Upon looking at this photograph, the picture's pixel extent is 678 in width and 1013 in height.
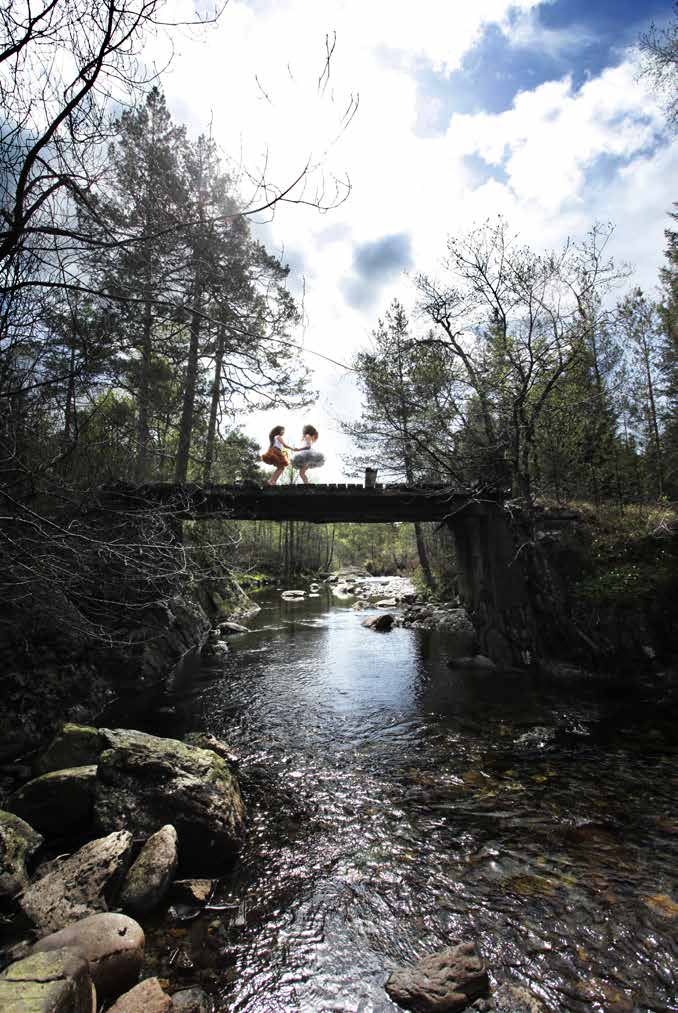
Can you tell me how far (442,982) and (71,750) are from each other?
4412mm

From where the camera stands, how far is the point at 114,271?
9.73 feet

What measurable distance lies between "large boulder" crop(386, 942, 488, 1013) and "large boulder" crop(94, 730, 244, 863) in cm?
189

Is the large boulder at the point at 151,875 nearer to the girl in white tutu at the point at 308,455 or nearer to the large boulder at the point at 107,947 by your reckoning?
the large boulder at the point at 107,947

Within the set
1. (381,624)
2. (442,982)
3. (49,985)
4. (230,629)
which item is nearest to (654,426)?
(381,624)

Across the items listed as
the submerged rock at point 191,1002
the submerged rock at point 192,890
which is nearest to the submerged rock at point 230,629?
the submerged rock at point 192,890

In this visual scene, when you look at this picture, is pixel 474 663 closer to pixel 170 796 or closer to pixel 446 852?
pixel 446 852

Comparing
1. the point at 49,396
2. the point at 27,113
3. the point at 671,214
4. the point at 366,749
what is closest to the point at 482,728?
the point at 366,749

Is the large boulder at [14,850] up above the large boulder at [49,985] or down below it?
below

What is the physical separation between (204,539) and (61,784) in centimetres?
984

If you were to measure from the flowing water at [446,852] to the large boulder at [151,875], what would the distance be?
26 cm

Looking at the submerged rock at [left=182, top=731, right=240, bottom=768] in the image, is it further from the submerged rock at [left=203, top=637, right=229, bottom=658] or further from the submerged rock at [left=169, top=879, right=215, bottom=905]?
the submerged rock at [left=203, top=637, right=229, bottom=658]

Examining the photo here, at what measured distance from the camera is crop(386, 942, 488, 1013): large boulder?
8.60 ft

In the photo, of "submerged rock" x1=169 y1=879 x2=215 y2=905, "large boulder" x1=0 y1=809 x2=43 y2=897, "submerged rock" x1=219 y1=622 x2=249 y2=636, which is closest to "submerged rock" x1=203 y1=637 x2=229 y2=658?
"submerged rock" x1=219 y1=622 x2=249 y2=636

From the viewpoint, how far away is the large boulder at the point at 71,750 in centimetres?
509
